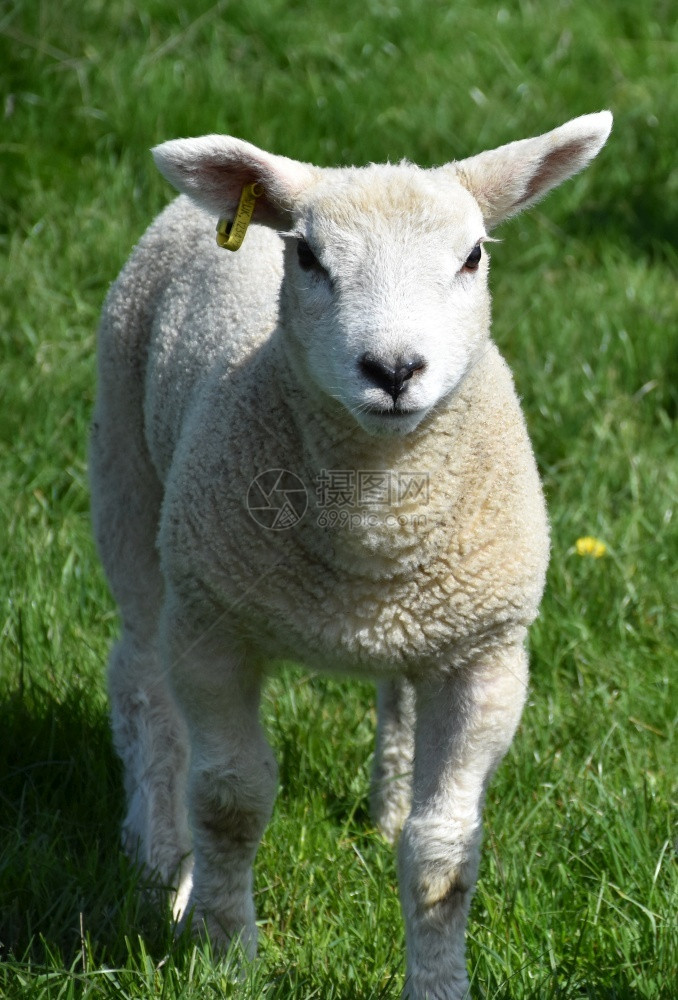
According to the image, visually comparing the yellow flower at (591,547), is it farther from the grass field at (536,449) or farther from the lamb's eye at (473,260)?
the lamb's eye at (473,260)

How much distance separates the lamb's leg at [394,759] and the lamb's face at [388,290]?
113 centimetres

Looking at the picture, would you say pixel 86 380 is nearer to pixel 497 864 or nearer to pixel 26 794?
pixel 26 794

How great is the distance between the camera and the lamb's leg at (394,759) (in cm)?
362

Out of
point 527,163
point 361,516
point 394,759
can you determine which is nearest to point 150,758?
point 394,759

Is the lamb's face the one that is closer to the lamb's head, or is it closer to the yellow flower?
the lamb's head

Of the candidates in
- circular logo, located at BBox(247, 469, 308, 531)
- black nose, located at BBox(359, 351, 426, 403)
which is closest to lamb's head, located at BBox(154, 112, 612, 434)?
black nose, located at BBox(359, 351, 426, 403)

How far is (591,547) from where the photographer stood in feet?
13.9

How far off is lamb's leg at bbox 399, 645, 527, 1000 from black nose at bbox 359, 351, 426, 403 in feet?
2.24

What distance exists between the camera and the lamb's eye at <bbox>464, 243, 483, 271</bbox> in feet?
8.89

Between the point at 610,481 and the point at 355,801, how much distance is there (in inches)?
59.3

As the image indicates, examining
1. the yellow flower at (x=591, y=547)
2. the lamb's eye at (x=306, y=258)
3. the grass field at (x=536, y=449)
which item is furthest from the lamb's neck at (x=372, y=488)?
the yellow flower at (x=591, y=547)

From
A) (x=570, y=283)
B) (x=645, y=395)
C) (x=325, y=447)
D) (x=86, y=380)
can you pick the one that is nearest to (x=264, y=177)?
Result: (x=325, y=447)

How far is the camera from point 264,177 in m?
2.81

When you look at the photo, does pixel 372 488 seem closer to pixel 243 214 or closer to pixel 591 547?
pixel 243 214
